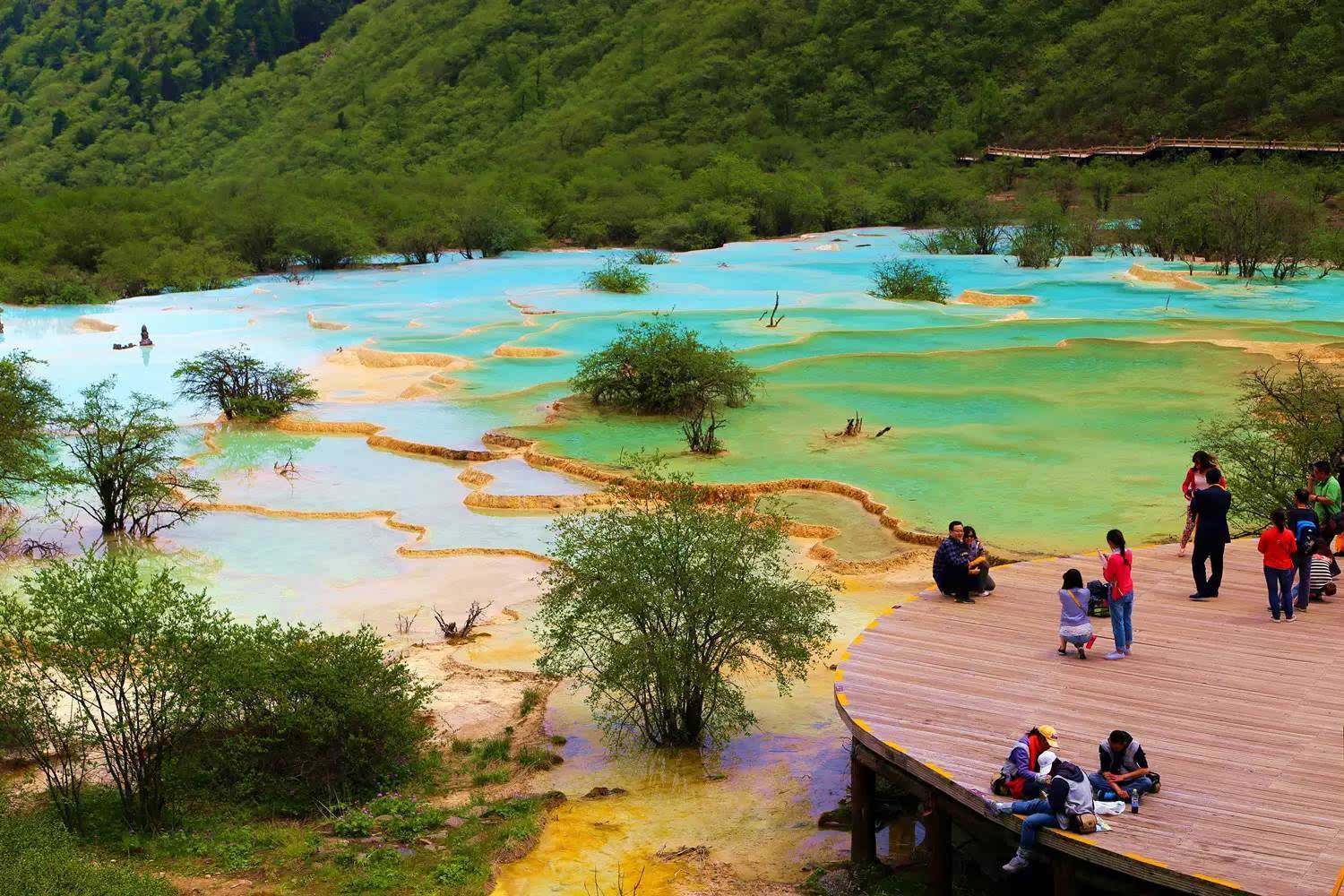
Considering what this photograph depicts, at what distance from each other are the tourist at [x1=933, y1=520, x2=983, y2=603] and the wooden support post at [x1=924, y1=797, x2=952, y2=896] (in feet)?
8.84

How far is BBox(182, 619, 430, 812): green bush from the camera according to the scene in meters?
10.5

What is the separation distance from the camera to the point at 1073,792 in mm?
7375

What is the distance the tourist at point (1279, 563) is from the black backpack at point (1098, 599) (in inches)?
42.4

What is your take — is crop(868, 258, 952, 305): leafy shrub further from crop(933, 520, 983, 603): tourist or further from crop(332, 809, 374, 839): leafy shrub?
crop(332, 809, 374, 839): leafy shrub

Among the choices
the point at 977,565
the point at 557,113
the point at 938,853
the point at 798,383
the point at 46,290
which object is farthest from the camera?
the point at 557,113

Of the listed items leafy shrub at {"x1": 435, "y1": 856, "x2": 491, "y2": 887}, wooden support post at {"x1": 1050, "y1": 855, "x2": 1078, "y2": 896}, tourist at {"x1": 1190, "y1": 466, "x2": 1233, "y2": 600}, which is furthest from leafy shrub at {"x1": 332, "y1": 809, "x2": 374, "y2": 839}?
tourist at {"x1": 1190, "y1": 466, "x2": 1233, "y2": 600}

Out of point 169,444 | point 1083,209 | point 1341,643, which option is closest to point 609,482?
point 169,444

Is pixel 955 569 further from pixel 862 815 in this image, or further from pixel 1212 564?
pixel 862 815

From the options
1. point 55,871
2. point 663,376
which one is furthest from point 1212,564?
point 663,376

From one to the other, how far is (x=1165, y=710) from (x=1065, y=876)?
1.68 m

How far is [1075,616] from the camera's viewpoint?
9484mm

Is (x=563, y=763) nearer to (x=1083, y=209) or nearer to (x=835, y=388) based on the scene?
(x=835, y=388)

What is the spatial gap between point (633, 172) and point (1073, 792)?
216 feet

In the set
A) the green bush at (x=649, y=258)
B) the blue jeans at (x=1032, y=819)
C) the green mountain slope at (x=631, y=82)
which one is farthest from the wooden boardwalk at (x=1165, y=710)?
the green mountain slope at (x=631, y=82)
